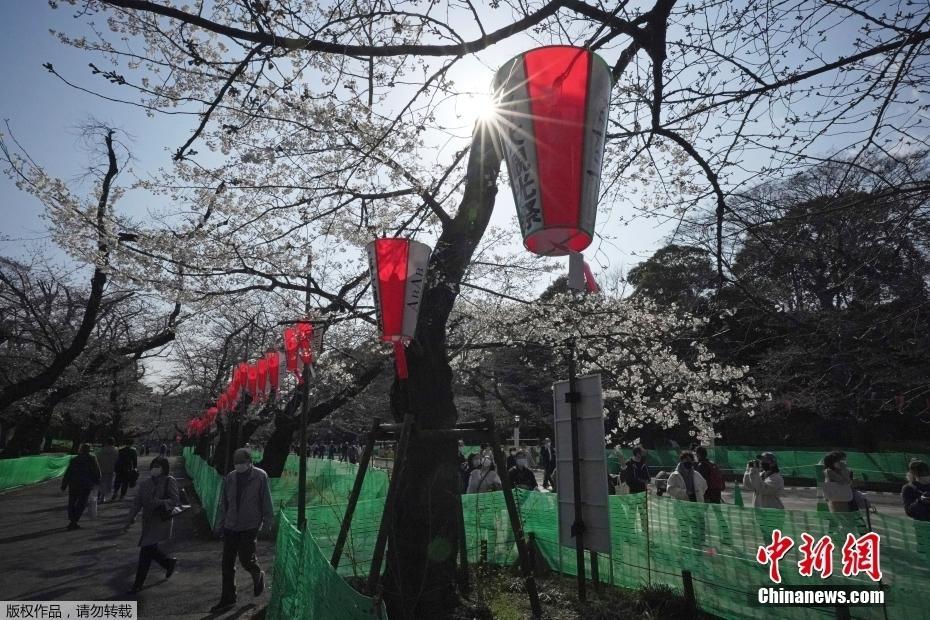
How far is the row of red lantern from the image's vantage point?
A: 8867 mm

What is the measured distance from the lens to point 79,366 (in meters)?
21.2

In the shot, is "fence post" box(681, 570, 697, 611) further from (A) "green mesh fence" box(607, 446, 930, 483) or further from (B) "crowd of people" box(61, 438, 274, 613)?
(A) "green mesh fence" box(607, 446, 930, 483)

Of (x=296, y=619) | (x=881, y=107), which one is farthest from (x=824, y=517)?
(x=296, y=619)

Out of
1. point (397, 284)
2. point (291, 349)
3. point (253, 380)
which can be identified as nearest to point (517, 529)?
point (397, 284)

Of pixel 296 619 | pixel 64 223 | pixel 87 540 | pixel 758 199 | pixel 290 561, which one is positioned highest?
pixel 64 223

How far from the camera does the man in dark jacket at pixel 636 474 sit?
37.0 ft

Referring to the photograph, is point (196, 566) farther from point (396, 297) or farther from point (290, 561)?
point (396, 297)

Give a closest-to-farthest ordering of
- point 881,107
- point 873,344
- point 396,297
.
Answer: point 881,107 < point 396,297 < point 873,344

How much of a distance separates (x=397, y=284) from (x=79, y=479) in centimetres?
1107

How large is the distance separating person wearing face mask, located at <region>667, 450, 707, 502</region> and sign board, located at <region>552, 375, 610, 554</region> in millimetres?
3910

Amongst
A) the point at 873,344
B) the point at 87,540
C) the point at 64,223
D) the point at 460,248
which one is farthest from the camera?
the point at 64,223

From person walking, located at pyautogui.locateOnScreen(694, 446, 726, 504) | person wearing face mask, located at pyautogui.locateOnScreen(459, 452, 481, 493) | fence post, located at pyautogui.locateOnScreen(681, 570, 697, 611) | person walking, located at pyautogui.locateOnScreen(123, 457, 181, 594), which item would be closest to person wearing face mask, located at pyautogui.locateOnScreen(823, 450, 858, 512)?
person walking, located at pyautogui.locateOnScreen(694, 446, 726, 504)

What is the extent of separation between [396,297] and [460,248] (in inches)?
43.4

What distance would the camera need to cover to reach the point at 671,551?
259 inches
